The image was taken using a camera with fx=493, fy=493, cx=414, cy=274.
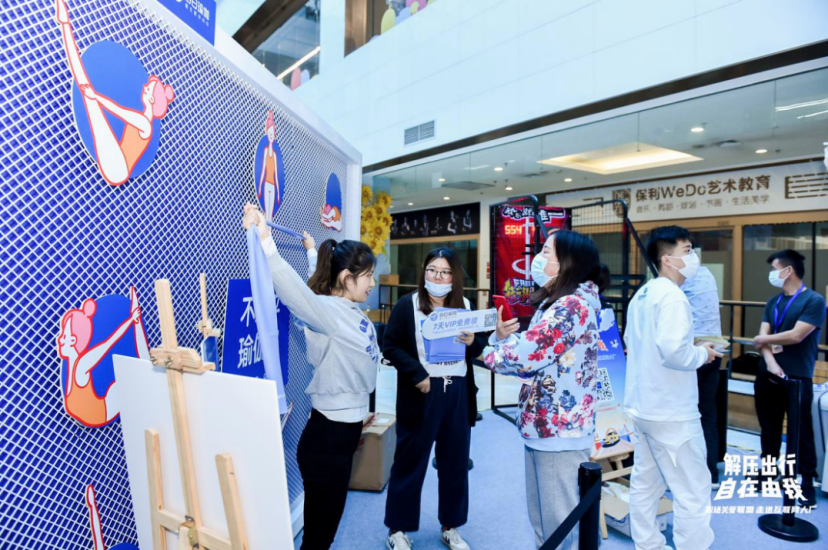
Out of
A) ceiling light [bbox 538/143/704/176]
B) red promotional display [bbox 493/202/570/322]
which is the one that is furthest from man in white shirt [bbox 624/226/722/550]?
ceiling light [bbox 538/143/704/176]

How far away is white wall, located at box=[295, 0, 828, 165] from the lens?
3.91 metres

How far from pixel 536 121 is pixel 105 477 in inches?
208

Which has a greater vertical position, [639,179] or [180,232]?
[639,179]

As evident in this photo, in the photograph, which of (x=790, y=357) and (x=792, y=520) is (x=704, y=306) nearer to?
(x=790, y=357)

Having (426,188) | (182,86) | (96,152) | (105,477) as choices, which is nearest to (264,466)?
(105,477)

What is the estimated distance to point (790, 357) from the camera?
Result: 3.08 metres

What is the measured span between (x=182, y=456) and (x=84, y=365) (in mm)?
416

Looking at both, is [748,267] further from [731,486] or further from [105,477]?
[105,477]

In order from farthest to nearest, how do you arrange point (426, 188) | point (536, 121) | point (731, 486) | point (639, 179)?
point (426, 188)
point (639, 179)
point (536, 121)
point (731, 486)

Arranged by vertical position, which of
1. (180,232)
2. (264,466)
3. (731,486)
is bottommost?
(731,486)

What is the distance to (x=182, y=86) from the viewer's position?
1610 mm

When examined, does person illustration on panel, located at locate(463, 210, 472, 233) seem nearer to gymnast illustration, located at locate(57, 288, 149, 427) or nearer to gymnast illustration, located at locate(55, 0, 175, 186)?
gymnast illustration, located at locate(55, 0, 175, 186)

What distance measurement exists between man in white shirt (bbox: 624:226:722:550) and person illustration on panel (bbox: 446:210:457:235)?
9.75m

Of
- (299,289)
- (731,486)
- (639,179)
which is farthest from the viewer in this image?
(639,179)
